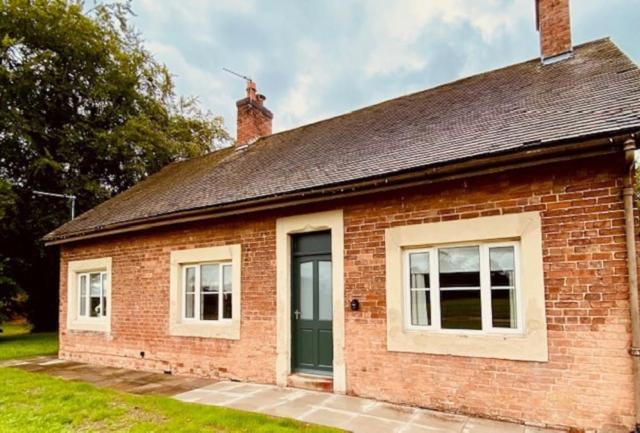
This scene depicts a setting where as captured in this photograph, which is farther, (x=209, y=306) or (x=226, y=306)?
(x=209, y=306)

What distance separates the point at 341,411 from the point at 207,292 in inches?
163

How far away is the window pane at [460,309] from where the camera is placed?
5.54m

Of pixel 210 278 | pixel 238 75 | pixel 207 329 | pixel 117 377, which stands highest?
pixel 238 75

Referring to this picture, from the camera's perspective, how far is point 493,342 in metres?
5.23

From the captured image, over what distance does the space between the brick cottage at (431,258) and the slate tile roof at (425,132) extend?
6 centimetres

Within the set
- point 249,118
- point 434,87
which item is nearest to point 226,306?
point 249,118

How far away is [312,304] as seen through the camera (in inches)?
285

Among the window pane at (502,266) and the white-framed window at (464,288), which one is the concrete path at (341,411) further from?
the window pane at (502,266)

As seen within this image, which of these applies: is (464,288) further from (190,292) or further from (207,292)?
(190,292)

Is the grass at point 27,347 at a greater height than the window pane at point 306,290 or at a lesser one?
lesser

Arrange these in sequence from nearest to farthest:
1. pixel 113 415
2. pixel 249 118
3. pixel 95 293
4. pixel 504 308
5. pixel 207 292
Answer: pixel 504 308 → pixel 113 415 → pixel 207 292 → pixel 95 293 → pixel 249 118


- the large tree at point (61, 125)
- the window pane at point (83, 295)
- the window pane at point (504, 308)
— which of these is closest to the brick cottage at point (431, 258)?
the window pane at point (504, 308)

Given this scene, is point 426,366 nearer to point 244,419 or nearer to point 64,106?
point 244,419

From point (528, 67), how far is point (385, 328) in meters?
6.61
